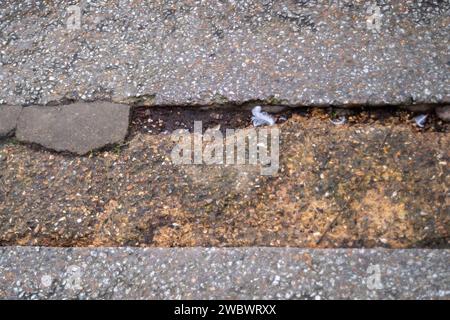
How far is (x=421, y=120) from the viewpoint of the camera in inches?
98.2

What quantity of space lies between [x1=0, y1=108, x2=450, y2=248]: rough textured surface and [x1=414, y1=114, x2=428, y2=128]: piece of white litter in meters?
0.03

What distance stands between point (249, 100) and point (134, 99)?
0.58 meters

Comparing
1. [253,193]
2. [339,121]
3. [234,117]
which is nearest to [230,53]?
[234,117]

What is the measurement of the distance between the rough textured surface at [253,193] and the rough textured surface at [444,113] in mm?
52

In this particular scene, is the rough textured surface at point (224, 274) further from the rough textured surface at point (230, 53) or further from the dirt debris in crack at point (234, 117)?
the rough textured surface at point (230, 53)

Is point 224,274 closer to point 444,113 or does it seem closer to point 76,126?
point 76,126

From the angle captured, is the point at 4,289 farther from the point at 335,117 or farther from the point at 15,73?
the point at 335,117

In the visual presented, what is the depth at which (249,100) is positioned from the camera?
8.46ft

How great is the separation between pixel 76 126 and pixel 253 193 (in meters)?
0.94

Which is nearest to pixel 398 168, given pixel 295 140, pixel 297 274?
pixel 295 140

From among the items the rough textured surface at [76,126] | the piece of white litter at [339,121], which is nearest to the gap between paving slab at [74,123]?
the rough textured surface at [76,126]

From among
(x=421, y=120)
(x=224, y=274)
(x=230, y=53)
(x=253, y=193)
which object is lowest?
(x=224, y=274)

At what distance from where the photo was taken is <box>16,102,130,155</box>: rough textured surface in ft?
8.45

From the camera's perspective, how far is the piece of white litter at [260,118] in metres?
2.55
